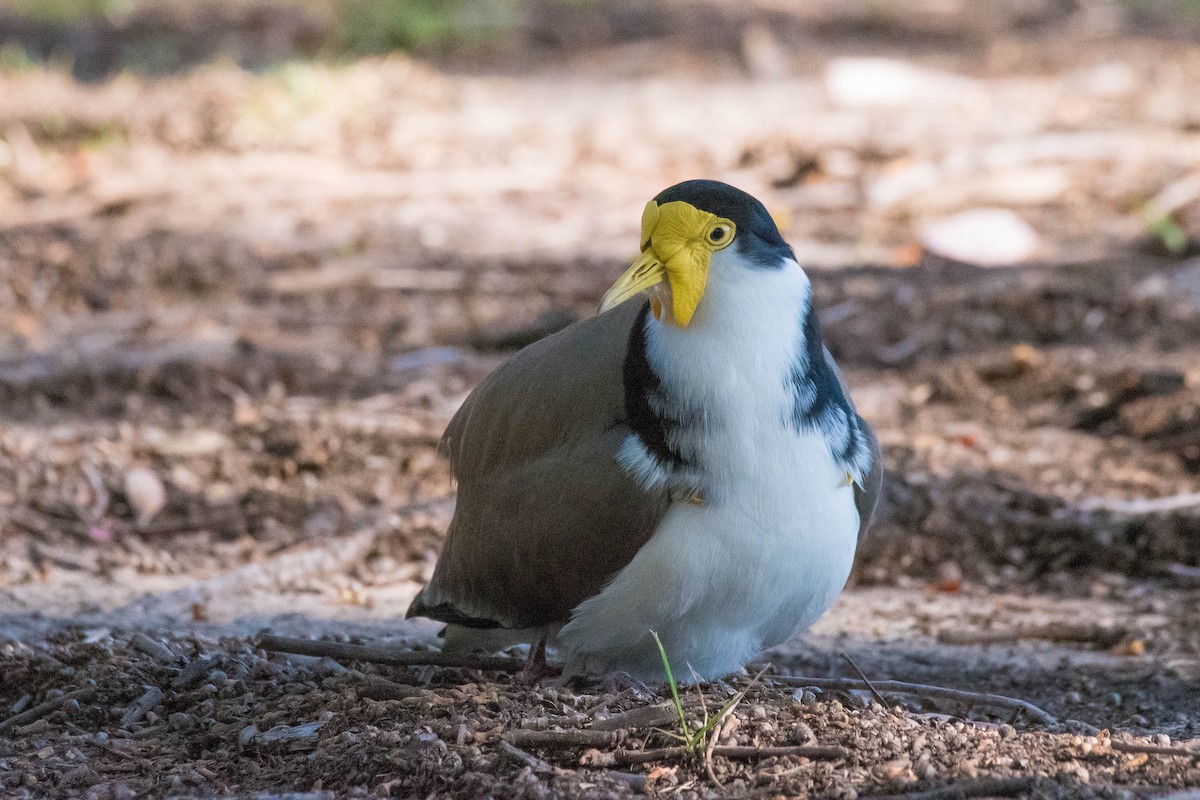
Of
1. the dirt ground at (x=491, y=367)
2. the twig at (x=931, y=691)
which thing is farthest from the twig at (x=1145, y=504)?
the twig at (x=931, y=691)

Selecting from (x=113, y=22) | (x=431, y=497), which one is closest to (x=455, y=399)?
(x=431, y=497)

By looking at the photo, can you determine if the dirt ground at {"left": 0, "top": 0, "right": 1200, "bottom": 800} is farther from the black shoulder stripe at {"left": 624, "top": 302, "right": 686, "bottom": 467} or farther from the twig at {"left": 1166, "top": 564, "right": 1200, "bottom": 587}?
the black shoulder stripe at {"left": 624, "top": 302, "right": 686, "bottom": 467}

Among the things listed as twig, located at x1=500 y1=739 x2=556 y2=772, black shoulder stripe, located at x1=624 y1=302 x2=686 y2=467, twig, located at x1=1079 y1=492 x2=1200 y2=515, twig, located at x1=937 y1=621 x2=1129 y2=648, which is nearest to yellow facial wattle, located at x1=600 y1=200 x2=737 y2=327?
black shoulder stripe, located at x1=624 y1=302 x2=686 y2=467

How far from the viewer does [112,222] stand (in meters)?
8.52

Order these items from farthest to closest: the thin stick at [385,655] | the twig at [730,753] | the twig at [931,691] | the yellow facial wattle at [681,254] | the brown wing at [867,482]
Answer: the thin stick at [385,655], the twig at [931,691], the brown wing at [867,482], the yellow facial wattle at [681,254], the twig at [730,753]

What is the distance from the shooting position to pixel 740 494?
2.81m

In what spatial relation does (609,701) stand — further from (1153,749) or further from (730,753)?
(1153,749)

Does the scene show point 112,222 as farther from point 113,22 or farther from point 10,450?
point 113,22

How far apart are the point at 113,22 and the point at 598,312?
11.8 metres

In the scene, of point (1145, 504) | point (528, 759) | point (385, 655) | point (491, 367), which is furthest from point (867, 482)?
point (491, 367)

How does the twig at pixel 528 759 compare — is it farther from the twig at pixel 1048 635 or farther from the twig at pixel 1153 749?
the twig at pixel 1048 635

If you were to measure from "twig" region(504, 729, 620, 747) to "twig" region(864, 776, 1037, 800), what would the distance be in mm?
477

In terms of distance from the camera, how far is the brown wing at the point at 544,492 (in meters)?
2.95

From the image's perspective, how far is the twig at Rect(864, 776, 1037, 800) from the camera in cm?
249
